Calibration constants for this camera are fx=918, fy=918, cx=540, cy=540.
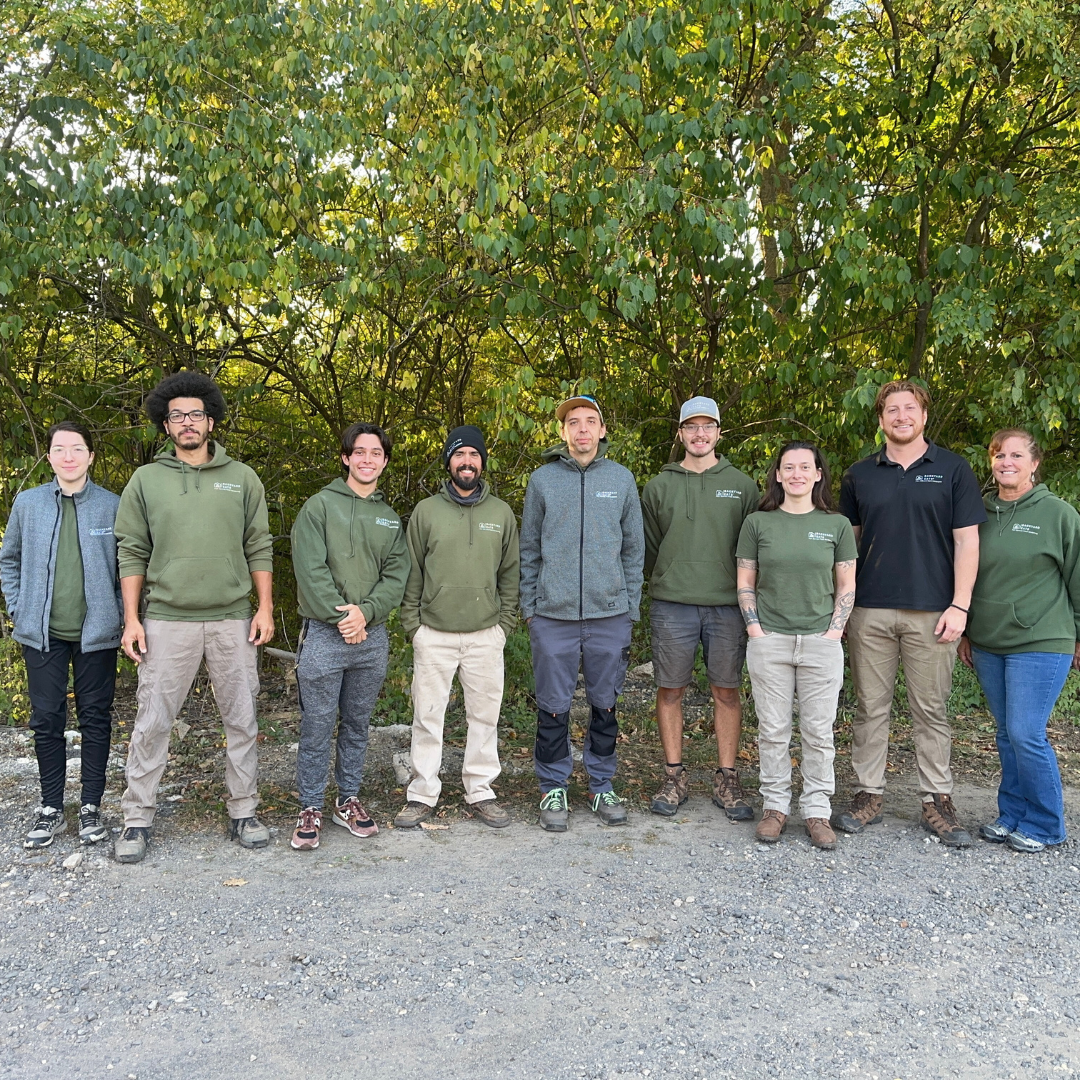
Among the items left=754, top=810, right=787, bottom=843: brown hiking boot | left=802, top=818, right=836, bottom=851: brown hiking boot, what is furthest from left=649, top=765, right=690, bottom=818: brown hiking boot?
left=802, top=818, right=836, bottom=851: brown hiking boot

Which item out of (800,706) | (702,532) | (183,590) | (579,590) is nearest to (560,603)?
(579,590)

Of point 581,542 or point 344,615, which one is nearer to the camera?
point 344,615

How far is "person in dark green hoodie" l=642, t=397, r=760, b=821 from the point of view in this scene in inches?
193

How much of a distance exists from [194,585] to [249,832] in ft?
4.04

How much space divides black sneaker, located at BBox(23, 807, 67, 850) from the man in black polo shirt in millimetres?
3900

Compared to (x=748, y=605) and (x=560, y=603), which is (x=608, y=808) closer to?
(x=560, y=603)

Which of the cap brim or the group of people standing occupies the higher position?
the cap brim

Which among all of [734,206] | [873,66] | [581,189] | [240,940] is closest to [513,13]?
[581,189]

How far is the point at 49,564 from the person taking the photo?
4375mm

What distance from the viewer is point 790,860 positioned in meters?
4.32

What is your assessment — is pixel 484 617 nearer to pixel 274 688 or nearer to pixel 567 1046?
pixel 567 1046

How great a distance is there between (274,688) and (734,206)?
5.49 m

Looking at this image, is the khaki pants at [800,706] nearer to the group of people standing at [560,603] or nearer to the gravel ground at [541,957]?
the group of people standing at [560,603]

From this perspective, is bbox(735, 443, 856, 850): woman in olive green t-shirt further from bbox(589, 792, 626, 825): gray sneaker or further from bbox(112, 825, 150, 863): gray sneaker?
bbox(112, 825, 150, 863): gray sneaker
